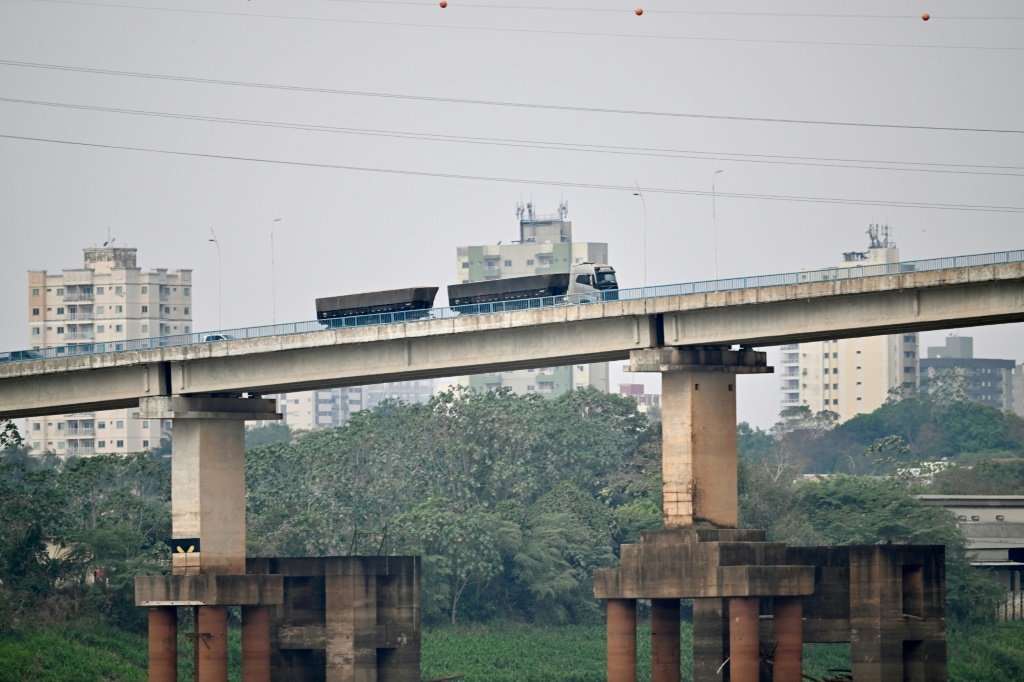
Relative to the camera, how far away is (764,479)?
503ft

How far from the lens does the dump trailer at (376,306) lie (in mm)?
98812

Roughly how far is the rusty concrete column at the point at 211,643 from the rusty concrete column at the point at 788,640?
1084 inches

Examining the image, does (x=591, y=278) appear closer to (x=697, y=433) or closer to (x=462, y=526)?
(x=697, y=433)

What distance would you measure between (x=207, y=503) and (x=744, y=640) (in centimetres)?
2818

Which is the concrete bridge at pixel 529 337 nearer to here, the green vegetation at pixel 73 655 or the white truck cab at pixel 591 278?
the white truck cab at pixel 591 278

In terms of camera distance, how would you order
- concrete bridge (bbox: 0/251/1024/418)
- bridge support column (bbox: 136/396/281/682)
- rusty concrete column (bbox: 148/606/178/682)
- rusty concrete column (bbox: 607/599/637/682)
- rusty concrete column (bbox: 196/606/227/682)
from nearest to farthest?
concrete bridge (bbox: 0/251/1024/418), rusty concrete column (bbox: 607/599/637/682), rusty concrete column (bbox: 196/606/227/682), bridge support column (bbox: 136/396/281/682), rusty concrete column (bbox: 148/606/178/682)

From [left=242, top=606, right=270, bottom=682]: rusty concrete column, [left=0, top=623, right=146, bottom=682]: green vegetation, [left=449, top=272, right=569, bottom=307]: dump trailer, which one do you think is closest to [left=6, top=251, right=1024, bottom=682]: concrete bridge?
[left=242, top=606, right=270, bottom=682]: rusty concrete column

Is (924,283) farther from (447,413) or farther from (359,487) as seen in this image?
(447,413)

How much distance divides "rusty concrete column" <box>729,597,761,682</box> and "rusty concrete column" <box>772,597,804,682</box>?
8.97 ft

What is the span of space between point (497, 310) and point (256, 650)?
21.4 m

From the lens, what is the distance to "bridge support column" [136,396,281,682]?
98.6 m

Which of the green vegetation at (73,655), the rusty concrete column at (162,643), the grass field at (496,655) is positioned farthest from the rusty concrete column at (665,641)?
the green vegetation at (73,655)

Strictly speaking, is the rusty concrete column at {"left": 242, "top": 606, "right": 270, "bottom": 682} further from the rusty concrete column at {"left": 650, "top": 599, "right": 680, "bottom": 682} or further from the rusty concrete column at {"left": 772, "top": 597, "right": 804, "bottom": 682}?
the rusty concrete column at {"left": 772, "top": 597, "right": 804, "bottom": 682}

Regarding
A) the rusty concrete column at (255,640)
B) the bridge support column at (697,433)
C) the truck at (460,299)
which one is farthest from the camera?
the rusty concrete column at (255,640)
